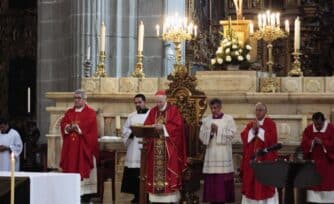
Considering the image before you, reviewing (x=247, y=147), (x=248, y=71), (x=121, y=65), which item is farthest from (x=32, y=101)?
(x=247, y=147)

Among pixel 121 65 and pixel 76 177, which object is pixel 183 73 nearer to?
pixel 121 65

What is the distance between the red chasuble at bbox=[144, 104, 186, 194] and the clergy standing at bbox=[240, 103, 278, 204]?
0.95m

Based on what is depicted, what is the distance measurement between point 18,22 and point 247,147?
1119 centimetres

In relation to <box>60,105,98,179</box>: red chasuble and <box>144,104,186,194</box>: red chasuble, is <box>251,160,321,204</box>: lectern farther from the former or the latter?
<box>60,105,98,179</box>: red chasuble

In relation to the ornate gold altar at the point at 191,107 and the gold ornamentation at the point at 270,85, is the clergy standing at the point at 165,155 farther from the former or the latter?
the gold ornamentation at the point at 270,85

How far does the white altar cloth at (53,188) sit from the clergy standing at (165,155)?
6.24 meters

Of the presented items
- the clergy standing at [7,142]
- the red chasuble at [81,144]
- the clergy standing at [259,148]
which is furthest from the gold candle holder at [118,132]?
the clergy standing at [259,148]

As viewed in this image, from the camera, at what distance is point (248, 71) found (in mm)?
13742

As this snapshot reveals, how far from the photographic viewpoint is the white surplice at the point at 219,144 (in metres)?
11.8

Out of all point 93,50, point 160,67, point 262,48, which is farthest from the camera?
point 262,48

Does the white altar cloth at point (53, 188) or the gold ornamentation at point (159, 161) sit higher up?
the white altar cloth at point (53, 188)

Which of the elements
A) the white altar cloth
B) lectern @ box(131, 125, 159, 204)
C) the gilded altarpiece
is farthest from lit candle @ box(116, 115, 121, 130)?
the white altar cloth

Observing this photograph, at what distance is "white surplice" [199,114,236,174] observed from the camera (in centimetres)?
1181

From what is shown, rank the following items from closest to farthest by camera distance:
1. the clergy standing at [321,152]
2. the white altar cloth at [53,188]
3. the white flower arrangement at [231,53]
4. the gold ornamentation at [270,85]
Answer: the white altar cloth at [53,188] < the clergy standing at [321,152] < the gold ornamentation at [270,85] < the white flower arrangement at [231,53]
